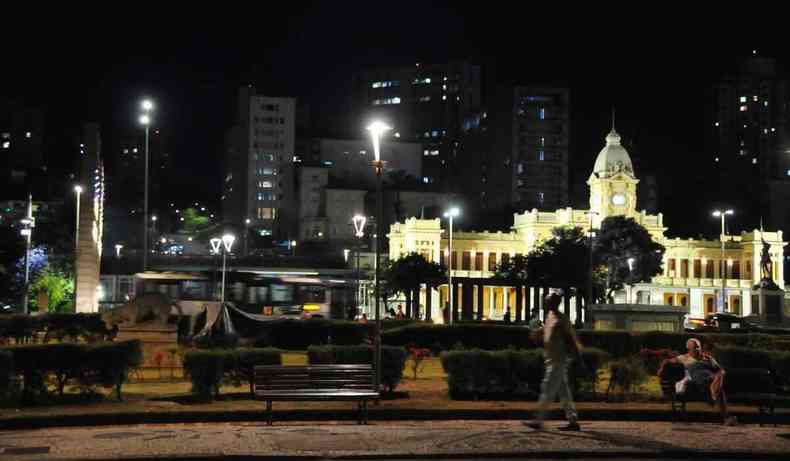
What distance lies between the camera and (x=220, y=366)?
18906 millimetres

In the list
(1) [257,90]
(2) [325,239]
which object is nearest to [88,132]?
(2) [325,239]

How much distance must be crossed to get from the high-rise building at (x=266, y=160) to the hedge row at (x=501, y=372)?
13479 cm

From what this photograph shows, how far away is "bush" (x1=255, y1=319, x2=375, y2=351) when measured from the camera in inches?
1420

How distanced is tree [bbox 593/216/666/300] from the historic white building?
30.0 ft

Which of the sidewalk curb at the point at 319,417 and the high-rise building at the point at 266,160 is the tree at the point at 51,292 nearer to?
the sidewalk curb at the point at 319,417

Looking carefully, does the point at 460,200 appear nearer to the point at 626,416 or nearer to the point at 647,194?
the point at 647,194

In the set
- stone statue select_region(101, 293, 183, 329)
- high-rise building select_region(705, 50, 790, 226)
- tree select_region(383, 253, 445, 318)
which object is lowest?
stone statue select_region(101, 293, 183, 329)

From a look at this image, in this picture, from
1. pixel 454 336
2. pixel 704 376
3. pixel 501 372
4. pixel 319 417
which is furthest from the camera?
pixel 454 336

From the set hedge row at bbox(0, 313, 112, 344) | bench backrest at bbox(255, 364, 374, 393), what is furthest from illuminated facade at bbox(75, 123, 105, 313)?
bench backrest at bbox(255, 364, 374, 393)

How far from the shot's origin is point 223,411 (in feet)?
57.3

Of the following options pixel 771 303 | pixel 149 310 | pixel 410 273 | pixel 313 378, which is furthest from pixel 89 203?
pixel 410 273

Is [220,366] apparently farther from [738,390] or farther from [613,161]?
[613,161]

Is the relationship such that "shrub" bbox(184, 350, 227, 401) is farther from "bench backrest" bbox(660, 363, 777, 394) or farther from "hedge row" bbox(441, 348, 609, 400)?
"bench backrest" bbox(660, 363, 777, 394)

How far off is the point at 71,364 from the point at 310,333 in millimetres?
18544
